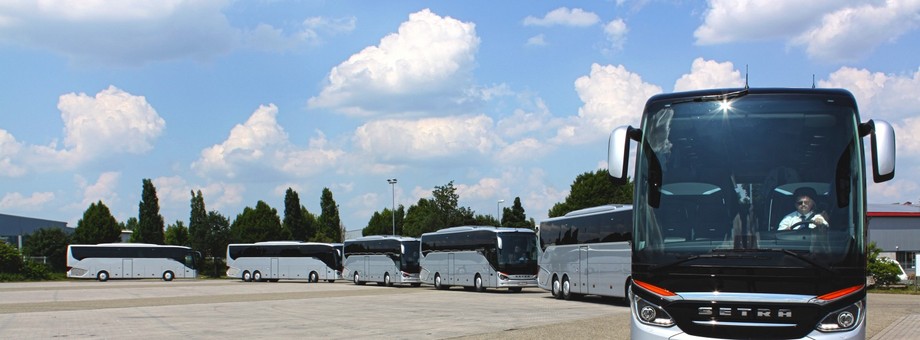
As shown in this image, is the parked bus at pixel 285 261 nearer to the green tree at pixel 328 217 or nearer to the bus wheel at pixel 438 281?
the bus wheel at pixel 438 281

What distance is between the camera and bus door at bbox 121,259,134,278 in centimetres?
6222

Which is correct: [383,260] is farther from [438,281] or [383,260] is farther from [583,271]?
[583,271]

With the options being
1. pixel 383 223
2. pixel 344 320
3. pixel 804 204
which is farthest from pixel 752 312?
pixel 383 223

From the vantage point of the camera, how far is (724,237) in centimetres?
819

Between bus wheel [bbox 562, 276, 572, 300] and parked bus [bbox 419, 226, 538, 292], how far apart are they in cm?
600

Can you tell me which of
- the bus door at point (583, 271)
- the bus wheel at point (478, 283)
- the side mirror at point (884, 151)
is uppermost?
the side mirror at point (884, 151)

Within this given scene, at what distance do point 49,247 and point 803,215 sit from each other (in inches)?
3059

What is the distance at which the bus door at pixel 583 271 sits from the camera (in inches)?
1121

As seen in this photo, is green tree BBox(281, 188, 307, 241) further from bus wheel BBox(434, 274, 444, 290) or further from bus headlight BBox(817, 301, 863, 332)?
bus headlight BBox(817, 301, 863, 332)

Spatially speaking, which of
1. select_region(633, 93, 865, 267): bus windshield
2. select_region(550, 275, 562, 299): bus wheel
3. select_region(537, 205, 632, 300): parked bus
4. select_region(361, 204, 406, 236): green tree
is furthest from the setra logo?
select_region(361, 204, 406, 236): green tree

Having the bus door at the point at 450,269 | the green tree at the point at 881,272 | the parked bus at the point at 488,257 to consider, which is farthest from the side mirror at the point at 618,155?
the green tree at the point at 881,272

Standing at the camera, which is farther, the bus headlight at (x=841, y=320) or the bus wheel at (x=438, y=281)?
the bus wheel at (x=438, y=281)

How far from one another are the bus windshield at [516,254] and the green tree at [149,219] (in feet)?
180

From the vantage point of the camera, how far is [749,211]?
8234 millimetres
